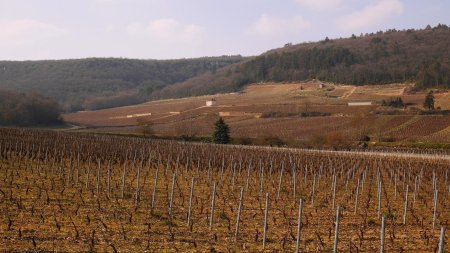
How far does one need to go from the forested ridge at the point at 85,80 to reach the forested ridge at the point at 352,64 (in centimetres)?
1581

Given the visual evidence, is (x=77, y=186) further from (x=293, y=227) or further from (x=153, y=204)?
(x=293, y=227)

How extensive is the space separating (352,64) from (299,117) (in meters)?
58.9

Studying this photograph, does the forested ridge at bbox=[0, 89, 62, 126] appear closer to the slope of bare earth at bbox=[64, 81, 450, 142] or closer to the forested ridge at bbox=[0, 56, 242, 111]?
the slope of bare earth at bbox=[64, 81, 450, 142]

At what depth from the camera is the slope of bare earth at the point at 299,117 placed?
64062 millimetres

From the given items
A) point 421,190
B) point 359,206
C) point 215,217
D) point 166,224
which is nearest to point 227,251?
point 166,224

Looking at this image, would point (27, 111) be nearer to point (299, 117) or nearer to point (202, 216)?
point (299, 117)

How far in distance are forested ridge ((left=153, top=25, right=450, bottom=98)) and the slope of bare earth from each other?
697cm

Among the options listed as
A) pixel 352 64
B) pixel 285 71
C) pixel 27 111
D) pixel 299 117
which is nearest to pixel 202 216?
pixel 299 117

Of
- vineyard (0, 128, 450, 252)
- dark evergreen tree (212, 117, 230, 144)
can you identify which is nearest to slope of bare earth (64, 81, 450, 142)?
dark evergreen tree (212, 117, 230, 144)

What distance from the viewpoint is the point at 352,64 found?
133 m

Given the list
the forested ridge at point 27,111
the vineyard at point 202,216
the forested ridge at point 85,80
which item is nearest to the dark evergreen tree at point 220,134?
the vineyard at point 202,216

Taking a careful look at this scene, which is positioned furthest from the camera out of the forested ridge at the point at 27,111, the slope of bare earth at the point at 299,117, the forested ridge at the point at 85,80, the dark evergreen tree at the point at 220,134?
the forested ridge at the point at 85,80

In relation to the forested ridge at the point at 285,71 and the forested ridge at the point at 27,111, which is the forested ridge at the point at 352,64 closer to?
the forested ridge at the point at 285,71

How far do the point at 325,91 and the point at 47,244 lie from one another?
3781 inches
